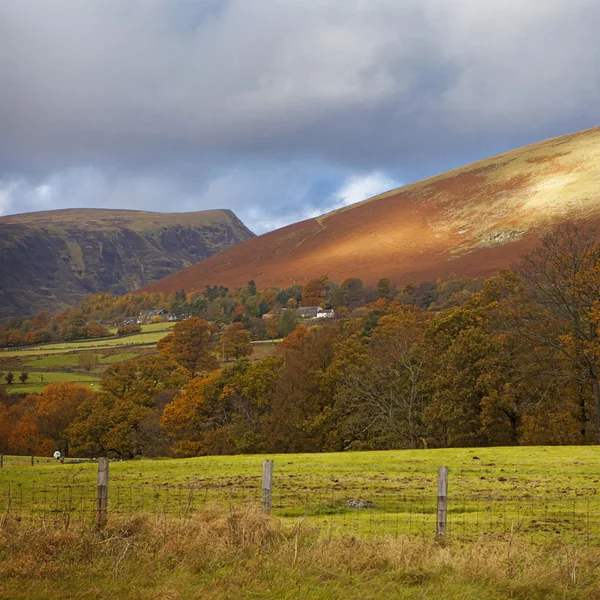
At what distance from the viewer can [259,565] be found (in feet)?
39.1

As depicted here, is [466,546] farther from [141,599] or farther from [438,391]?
[438,391]

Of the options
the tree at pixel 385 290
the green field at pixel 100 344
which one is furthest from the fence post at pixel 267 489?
the tree at pixel 385 290

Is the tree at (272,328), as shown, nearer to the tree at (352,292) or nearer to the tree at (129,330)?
the tree at (352,292)

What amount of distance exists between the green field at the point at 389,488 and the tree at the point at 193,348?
251 ft

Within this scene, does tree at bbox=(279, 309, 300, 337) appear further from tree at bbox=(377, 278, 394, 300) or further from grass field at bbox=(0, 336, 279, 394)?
tree at bbox=(377, 278, 394, 300)

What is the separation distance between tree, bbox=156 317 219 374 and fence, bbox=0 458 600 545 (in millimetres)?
86273

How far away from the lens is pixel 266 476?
A: 1492 cm

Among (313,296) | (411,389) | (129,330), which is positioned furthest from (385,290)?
(411,389)

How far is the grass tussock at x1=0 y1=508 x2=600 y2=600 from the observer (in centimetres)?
1110

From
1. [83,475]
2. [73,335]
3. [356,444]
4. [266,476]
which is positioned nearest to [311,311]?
[73,335]

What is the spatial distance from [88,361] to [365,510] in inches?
4721

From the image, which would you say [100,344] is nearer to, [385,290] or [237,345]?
[237,345]

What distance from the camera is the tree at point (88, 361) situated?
12900cm

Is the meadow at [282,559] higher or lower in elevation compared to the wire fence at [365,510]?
higher
